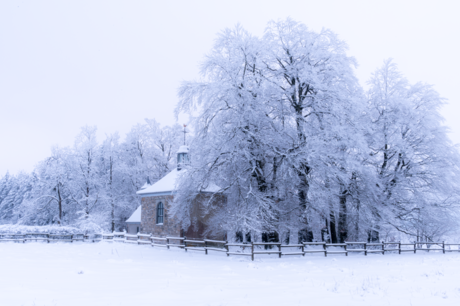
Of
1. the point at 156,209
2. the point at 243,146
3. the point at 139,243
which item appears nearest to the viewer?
the point at 243,146

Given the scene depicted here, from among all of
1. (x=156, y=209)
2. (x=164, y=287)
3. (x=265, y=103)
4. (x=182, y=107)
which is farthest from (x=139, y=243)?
(x=164, y=287)

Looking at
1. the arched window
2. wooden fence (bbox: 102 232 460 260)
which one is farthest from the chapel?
wooden fence (bbox: 102 232 460 260)

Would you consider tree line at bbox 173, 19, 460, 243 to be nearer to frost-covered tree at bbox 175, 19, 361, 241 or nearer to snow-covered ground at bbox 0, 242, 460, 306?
frost-covered tree at bbox 175, 19, 361, 241

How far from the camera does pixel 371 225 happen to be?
2386cm

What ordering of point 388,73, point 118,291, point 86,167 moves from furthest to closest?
point 86,167
point 388,73
point 118,291

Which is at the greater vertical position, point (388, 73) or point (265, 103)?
point (388, 73)

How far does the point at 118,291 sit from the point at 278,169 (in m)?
13.0

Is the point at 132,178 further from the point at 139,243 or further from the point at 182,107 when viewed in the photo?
the point at 182,107

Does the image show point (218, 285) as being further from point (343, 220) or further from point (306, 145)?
point (343, 220)

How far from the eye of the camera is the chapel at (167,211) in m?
29.3

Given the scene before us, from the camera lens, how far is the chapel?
2934 cm

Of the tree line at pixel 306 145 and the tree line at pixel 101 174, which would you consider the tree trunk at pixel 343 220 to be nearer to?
the tree line at pixel 306 145

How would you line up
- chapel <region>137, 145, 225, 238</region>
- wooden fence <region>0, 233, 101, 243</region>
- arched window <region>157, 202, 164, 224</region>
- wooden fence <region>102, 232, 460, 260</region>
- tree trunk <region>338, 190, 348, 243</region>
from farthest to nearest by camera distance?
arched window <region>157, 202, 164, 224</region>, wooden fence <region>0, 233, 101, 243</region>, chapel <region>137, 145, 225, 238</region>, tree trunk <region>338, 190, 348, 243</region>, wooden fence <region>102, 232, 460, 260</region>

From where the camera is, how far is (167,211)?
31.2 meters
